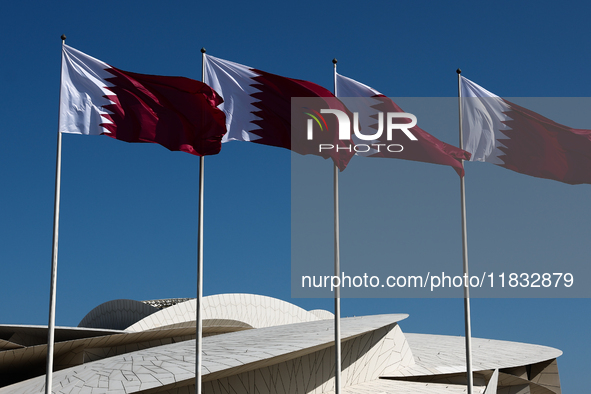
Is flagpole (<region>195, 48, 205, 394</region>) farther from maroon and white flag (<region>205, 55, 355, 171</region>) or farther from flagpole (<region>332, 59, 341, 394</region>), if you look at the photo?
flagpole (<region>332, 59, 341, 394</region>)

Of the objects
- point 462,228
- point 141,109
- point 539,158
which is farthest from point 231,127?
point 539,158

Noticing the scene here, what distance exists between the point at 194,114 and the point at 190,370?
7.53 m

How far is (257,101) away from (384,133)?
144 inches

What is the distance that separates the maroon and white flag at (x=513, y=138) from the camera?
18.4 meters

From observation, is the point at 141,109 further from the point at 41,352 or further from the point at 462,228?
the point at 41,352

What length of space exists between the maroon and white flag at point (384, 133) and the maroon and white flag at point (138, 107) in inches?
151

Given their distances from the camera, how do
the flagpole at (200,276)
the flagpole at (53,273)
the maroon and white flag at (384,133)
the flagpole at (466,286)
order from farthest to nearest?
1. the maroon and white flag at (384,133)
2. the flagpole at (466,286)
3. the flagpole at (200,276)
4. the flagpole at (53,273)

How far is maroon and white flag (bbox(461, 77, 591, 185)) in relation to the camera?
18438mm

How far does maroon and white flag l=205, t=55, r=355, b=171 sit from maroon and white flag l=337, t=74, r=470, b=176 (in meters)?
1.45

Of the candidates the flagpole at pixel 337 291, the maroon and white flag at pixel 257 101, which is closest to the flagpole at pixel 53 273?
the maroon and white flag at pixel 257 101

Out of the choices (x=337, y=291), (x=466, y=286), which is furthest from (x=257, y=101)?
(x=466, y=286)

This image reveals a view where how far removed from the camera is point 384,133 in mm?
17484

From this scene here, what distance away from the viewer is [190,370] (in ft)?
60.2

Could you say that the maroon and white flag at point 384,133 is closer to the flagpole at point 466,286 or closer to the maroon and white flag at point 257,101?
the flagpole at point 466,286
